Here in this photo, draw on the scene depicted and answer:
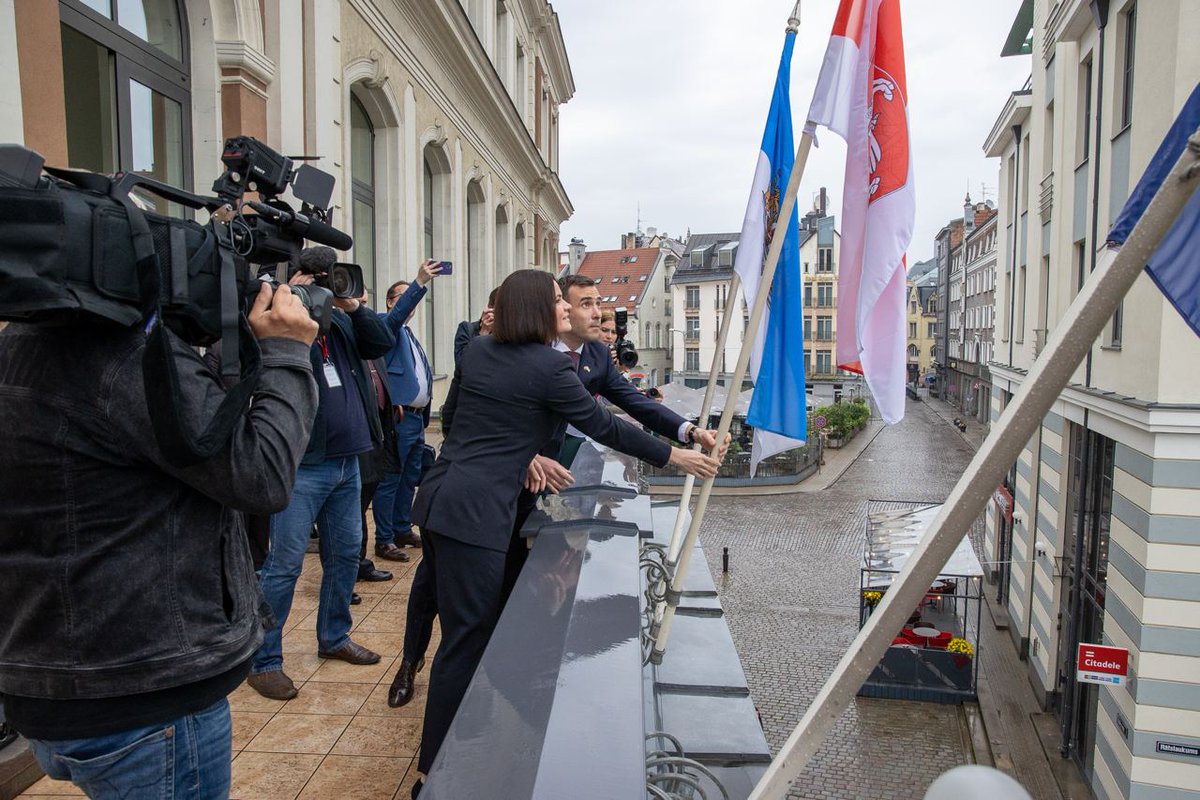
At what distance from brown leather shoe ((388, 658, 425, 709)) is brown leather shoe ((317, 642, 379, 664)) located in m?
0.42

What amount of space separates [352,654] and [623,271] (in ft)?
213

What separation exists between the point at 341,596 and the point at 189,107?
4.89 m

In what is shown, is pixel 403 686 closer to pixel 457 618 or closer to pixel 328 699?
pixel 328 699

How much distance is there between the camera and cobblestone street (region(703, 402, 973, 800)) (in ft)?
39.7

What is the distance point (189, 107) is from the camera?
6.84 meters

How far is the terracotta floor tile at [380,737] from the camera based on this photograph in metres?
3.39

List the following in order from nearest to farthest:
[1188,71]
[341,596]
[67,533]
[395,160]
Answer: [67,533] → [341,596] → [1188,71] → [395,160]

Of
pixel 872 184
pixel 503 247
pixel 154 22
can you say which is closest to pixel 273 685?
pixel 872 184

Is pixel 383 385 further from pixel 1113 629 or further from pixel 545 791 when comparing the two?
pixel 1113 629

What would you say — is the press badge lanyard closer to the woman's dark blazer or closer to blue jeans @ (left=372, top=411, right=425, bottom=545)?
the woman's dark blazer

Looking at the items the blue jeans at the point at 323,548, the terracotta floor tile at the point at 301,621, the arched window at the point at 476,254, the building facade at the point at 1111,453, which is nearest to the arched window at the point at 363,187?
the arched window at the point at 476,254

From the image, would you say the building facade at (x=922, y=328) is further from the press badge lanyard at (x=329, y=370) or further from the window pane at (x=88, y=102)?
the press badge lanyard at (x=329, y=370)

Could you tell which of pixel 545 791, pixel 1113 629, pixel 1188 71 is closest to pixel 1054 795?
pixel 1113 629

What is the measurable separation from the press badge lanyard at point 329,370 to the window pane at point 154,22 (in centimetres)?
352
